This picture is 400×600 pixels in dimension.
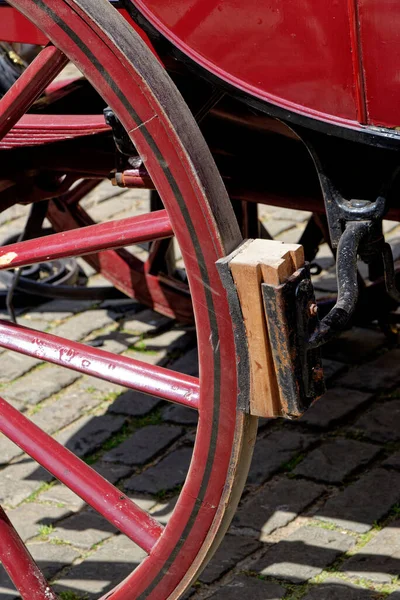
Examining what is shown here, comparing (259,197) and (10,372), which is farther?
(10,372)

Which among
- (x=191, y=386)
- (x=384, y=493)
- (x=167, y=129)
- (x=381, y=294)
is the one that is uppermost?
(x=167, y=129)

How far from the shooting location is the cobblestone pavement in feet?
7.47

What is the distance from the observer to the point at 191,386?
1.78 metres

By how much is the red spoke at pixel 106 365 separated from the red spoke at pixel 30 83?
0.40 m

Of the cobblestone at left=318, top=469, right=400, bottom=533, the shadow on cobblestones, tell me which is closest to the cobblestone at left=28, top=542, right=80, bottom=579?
the shadow on cobblestones

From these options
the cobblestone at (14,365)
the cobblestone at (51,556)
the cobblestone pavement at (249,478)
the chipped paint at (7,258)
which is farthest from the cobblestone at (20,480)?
the chipped paint at (7,258)

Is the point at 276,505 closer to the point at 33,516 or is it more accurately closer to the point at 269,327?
the point at 33,516

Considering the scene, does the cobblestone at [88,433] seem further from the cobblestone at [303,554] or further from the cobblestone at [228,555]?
the cobblestone at [303,554]

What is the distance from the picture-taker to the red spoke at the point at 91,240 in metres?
1.75

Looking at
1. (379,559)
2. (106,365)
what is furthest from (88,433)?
(106,365)

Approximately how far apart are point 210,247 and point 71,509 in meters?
1.21

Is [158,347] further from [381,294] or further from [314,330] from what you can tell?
[314,330]

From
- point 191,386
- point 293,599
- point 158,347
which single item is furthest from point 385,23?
point 158,347

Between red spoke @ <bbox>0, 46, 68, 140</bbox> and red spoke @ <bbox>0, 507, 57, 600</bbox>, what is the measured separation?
2.57ft
